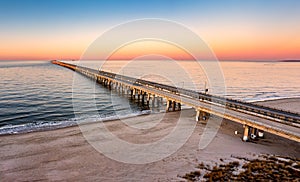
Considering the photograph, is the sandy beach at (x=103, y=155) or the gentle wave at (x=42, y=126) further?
the gentle wave at (x=42, y=126)

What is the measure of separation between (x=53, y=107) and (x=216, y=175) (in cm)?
2586

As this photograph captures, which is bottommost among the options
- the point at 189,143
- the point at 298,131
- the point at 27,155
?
the point at 27,155

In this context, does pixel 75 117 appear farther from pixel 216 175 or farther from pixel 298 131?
pixel 298 131

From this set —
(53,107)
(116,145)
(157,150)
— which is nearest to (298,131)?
(157,150)

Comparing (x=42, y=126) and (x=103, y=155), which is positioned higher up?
(x=103, y=155)

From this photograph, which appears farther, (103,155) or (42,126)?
(42,126)

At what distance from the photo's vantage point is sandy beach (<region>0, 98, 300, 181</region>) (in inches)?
477

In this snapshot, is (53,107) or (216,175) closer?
(216,175)

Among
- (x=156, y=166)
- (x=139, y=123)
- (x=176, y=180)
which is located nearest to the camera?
(x=176, y=180)

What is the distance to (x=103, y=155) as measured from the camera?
14750 mm

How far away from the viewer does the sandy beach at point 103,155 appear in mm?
12109

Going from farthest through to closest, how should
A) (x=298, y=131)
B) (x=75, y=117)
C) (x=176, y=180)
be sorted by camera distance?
(x=75, y=117), (x=298, y=131), (x=176, y=180)

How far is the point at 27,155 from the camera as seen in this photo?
14.7 m

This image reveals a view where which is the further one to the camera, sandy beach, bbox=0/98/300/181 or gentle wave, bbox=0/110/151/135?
gentle wave, bbox=0/110/151/135
